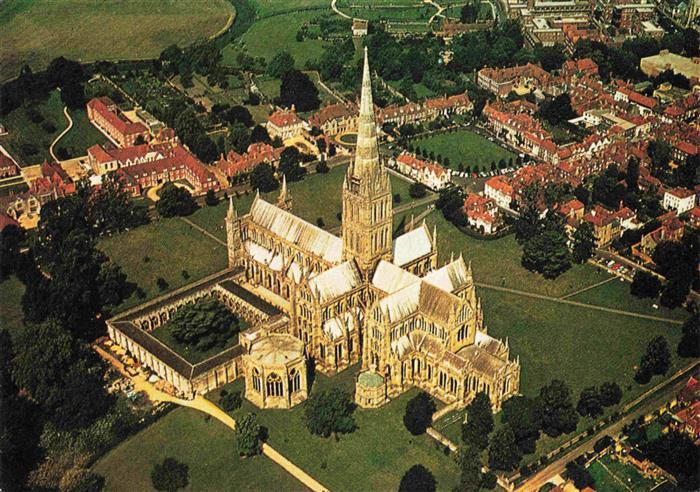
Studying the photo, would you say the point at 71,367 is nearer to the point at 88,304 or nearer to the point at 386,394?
the point at 88,304

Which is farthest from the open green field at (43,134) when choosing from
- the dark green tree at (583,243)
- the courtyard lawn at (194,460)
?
the dark green tree at (583,243)

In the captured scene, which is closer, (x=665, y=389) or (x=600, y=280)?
(x=665, y=389)

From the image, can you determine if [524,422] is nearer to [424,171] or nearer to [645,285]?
[645,285]

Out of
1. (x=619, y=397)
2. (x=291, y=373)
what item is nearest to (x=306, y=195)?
(x=291, y=373)

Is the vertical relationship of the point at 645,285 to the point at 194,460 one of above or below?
above

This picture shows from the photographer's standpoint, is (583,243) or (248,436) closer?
(248,436)

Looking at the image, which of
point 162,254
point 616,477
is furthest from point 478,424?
point 162,254
